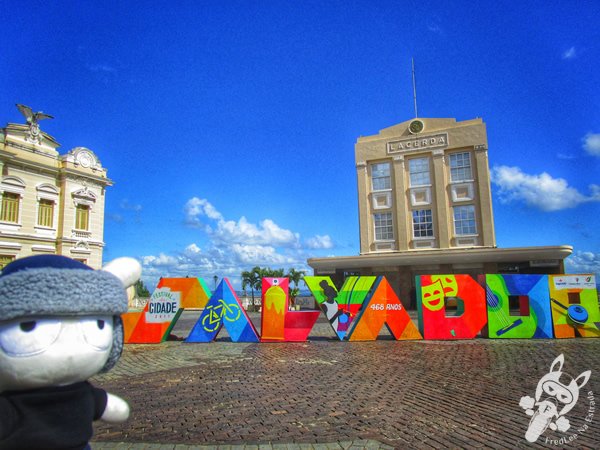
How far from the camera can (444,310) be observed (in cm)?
1321

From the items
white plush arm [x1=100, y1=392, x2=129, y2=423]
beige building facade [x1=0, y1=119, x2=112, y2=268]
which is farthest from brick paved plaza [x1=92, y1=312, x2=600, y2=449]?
beige building facade [x1=0, y1=119, x2=112, y2=268]

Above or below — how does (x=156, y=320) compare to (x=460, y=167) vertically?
below

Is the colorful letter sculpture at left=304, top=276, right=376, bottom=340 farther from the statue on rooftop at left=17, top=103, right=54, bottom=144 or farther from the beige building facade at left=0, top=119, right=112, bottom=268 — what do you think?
the statue on rooftop at left=17, top=103, right=54, bottom=144

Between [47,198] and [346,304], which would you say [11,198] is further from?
[346,304]

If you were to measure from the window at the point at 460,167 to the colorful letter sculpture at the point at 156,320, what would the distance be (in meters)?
23.3

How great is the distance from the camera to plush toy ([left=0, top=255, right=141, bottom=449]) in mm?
2473

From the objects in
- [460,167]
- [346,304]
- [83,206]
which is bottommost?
[346,304]

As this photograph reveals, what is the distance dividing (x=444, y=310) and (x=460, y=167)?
63.0 feet

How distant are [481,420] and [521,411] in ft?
2.71

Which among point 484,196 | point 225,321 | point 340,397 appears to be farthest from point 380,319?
point 484,196

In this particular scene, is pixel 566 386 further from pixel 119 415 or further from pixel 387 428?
pixel 119 415

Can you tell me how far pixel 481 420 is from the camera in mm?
5184

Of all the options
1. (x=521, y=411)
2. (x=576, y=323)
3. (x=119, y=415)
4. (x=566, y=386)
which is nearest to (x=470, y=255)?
(x=576, y=323)

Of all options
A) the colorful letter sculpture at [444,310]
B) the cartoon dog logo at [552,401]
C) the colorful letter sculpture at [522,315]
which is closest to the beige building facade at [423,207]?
the colorful letter sculpture at [522,315]
